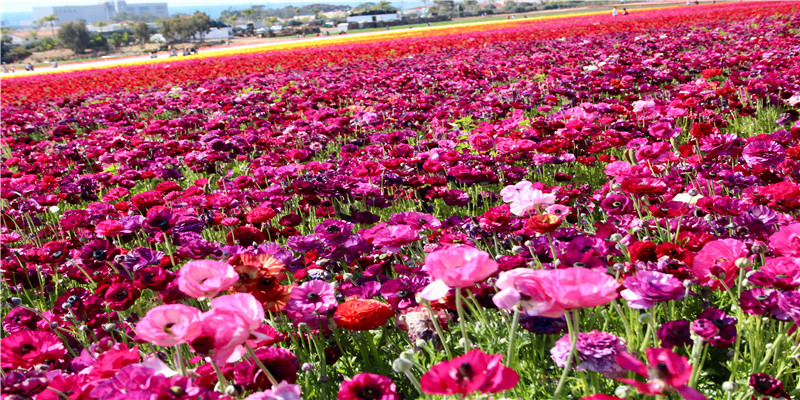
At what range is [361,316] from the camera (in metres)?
1.63

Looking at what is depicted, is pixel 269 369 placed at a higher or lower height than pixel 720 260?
lower

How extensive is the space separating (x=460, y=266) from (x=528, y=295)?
0.55ft

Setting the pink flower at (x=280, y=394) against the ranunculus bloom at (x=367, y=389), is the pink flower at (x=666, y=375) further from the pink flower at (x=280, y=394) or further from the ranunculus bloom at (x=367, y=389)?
the pink flower at (x=280, y=394)

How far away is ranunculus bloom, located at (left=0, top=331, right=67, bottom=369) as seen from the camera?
4.82ft

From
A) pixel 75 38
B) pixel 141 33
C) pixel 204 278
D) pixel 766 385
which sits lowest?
pixel 766 385

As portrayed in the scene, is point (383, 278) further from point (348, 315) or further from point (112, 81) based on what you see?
point (112, 81)

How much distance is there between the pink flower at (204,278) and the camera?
1.29m

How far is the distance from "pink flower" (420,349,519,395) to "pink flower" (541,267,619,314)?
17cm

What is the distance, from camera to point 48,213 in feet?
14.9

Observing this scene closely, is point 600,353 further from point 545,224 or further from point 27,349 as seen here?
point 27,349

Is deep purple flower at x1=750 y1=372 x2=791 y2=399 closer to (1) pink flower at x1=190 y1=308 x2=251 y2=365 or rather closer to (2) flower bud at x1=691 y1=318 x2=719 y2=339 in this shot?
(2) flower bud at x1=691 y1=318 x2=719 y2=339

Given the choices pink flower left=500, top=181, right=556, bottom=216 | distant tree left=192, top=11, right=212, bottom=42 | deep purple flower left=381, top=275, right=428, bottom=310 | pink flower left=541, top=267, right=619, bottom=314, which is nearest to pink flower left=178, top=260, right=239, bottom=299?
deep purple flower left=381, top=275, right=428, bottom=310

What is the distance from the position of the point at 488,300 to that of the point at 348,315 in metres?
0.44

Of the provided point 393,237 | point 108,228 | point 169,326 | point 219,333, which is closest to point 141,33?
point 108,228
